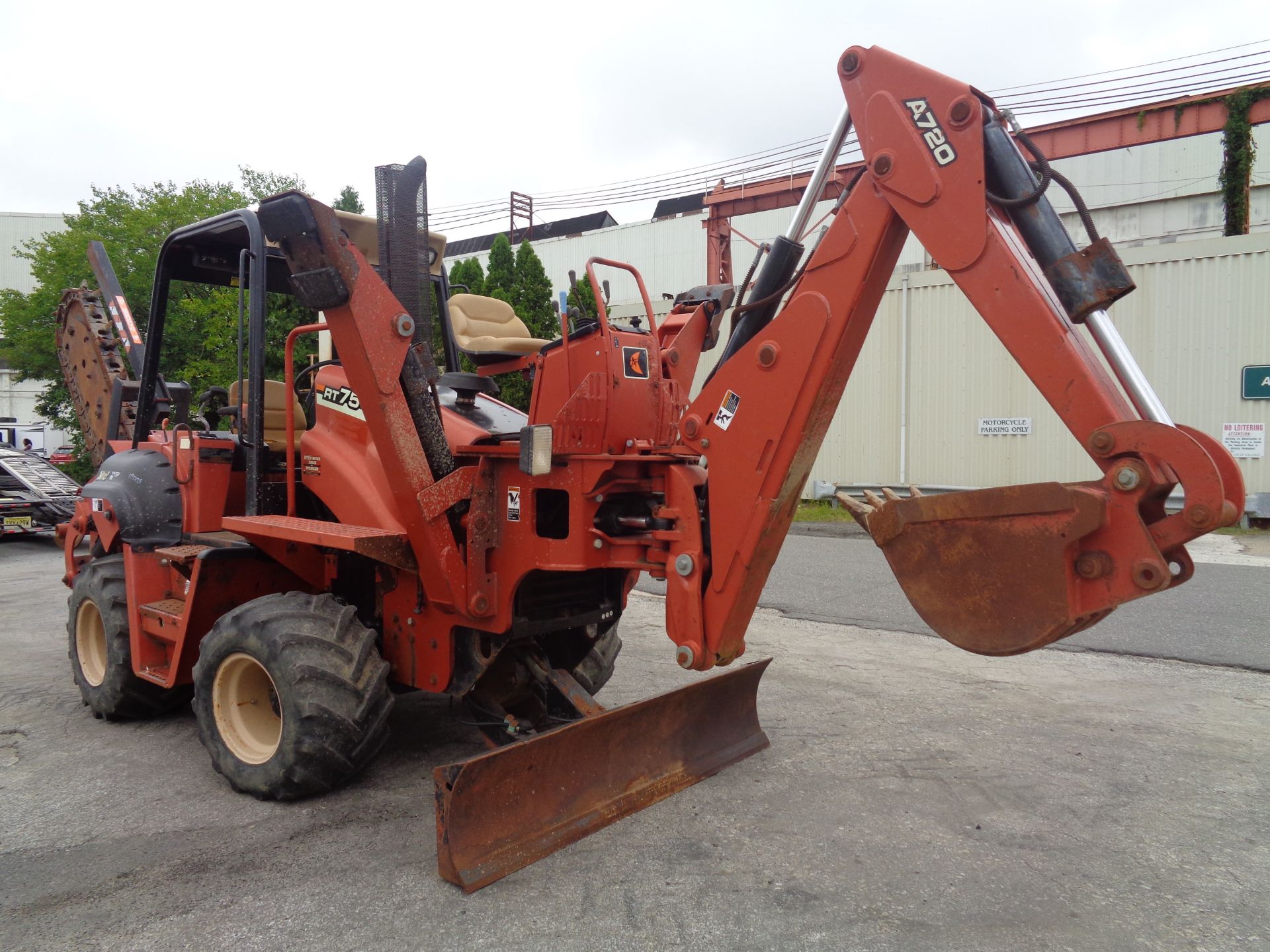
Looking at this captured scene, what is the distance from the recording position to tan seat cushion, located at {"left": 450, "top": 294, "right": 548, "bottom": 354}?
4.75 metres

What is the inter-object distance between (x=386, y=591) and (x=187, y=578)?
1.34 metres

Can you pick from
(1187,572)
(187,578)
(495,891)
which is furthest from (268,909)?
(1187,572)

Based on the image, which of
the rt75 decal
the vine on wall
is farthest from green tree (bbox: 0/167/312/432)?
the vine on wall

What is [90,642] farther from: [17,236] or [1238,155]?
[17,236]

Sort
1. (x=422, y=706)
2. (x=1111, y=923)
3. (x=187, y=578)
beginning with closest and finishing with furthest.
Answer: (x=1111, y=923) < (x=187, y=578) < (x=422, y=706)

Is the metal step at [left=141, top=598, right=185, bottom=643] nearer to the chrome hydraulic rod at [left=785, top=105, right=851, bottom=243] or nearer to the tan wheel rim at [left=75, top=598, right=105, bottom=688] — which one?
the tan wheel rim at [left=75, top=598, right=105, bottom=688]

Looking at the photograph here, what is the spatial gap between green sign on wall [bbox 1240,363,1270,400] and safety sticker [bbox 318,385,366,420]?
1504 cm

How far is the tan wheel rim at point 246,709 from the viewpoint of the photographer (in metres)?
4.11

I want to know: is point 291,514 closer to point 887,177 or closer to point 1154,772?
point 887,177

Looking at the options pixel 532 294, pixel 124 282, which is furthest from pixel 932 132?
pixel 124 282

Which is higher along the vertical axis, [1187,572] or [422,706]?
[1187,572]

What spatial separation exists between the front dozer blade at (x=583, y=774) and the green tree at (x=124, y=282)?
12941mm

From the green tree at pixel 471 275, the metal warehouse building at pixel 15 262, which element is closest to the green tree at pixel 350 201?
the green tree at pixel 471 275

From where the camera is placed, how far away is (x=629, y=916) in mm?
3049
